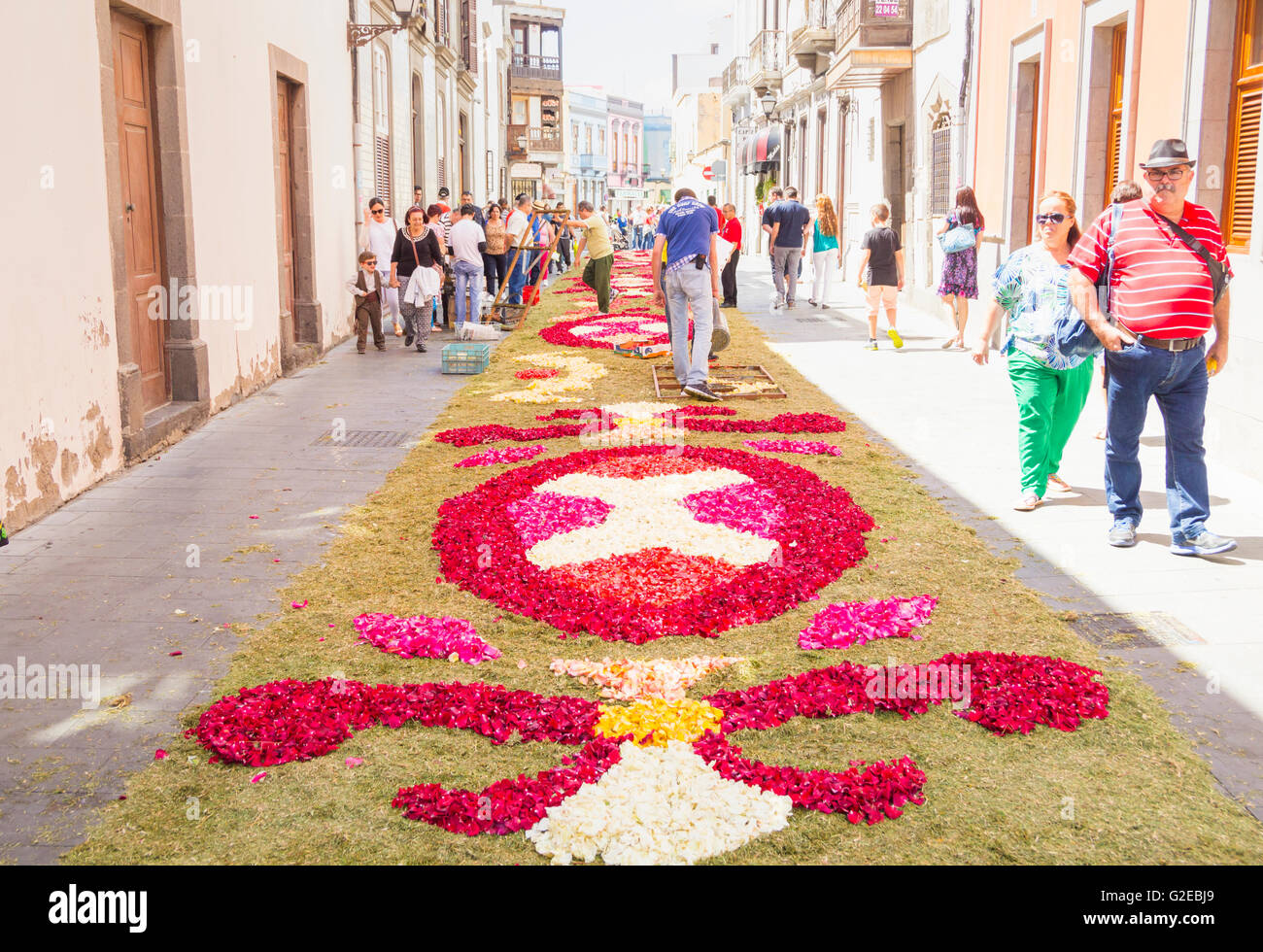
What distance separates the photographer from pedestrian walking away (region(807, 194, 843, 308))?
66.3ft

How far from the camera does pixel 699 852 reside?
346 centimetres

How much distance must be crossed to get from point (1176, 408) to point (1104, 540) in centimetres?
85

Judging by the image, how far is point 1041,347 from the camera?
719 centimetres

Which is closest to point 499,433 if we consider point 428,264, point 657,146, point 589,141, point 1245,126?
point 1245,126

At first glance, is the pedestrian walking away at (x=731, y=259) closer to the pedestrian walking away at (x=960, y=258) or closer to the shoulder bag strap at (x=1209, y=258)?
the pedestrian walking away at (x=960, y=258)

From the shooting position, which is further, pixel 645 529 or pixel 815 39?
pixel 815 39

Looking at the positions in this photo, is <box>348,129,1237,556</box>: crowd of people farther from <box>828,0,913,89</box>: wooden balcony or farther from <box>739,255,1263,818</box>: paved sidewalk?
<box>828,0,913,89</box>: wooden balcony

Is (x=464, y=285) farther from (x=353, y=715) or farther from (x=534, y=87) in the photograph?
(x=534, y=87)

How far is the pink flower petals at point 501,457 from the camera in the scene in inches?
350

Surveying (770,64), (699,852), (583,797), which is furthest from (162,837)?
(770,64)

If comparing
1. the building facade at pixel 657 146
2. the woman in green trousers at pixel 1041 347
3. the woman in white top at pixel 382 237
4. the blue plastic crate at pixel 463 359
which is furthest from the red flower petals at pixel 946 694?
the building facade at pixel 657 146

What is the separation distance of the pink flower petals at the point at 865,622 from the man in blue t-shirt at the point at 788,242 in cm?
1468

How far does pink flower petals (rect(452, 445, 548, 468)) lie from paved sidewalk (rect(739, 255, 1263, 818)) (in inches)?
114

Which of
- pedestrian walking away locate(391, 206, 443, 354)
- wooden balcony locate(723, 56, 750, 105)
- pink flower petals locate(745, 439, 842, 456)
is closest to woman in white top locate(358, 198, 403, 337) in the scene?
pedestrian walking away locate(391, 206, 443, 354)
